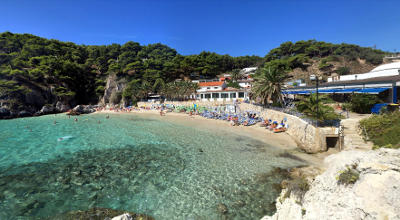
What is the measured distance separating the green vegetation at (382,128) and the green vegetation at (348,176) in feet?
30.3

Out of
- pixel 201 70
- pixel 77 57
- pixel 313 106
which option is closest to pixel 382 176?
pixel 313 106

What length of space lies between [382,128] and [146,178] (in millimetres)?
15795

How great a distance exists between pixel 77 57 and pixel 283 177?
265 feet

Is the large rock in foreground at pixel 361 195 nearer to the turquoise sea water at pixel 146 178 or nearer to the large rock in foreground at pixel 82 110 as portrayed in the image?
the turquoise sea water at pixel 146 178

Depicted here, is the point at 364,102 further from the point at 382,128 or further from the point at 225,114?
the point at 225,114

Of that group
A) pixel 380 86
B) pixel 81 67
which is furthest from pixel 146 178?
pixel 81 67

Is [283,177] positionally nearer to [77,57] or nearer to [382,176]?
[382,176]

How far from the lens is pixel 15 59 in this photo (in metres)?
46.1

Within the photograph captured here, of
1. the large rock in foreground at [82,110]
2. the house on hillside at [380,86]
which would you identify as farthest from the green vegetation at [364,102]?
the large rock in foreground at [82,110]

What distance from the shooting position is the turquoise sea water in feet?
23.7

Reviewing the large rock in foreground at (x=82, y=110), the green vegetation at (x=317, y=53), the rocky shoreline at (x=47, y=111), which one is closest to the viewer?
the rocky shoreline at (x=47, y=111)

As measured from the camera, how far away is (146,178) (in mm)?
9625

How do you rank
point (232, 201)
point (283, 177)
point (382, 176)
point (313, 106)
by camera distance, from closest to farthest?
point (382, 176) < point (232, 201) < point (283, 177) < point (313, 106)

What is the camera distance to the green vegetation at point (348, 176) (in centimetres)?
422
